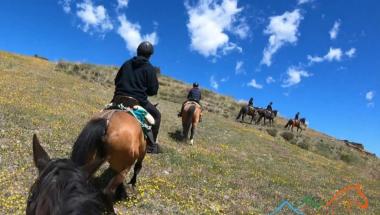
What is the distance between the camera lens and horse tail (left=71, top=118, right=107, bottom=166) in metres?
7.52

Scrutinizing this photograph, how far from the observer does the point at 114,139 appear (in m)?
8.76

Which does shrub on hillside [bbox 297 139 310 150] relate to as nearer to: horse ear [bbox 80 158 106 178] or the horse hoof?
the horse hoof

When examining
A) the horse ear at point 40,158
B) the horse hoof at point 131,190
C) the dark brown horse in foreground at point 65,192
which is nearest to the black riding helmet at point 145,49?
the horse hoof at point 131,190

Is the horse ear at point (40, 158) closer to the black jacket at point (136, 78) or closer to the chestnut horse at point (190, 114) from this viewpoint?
the black jacket at point (136, 78)

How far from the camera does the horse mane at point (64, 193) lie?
2.81 metres

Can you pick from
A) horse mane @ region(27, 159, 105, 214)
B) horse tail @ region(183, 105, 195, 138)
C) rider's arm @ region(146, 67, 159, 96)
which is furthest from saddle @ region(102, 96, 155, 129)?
horse tail @ region(183, 105, 195, 138)

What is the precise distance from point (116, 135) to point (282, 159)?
63.0ft

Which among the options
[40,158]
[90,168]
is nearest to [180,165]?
[40,158]

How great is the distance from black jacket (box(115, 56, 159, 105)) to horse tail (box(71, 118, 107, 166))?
71.0 inches

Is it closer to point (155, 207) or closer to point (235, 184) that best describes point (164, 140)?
point (235, 184)

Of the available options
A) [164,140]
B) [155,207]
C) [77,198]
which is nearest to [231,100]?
[164,140]

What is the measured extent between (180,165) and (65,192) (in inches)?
538

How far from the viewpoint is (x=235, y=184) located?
16.1m

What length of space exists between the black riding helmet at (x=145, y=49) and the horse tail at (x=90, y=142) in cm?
245
